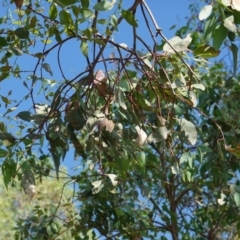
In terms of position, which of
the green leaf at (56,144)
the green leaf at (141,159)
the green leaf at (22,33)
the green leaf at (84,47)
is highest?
the green leaf at (22,33)

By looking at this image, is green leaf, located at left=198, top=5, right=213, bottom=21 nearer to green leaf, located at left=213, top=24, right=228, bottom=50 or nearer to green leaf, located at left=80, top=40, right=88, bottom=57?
green leaf, located at left=213, top=24, right=228, bottom=50

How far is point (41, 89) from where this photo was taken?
2.20 metres

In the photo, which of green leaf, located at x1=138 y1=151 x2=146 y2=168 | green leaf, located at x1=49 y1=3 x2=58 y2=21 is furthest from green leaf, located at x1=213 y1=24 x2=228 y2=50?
green leaf, located at x1=138 y1=151 x2=146 y2=168

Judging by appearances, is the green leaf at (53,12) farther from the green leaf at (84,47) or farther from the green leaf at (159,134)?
the green leaf at (159,134)

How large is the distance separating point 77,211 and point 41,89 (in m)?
1.28

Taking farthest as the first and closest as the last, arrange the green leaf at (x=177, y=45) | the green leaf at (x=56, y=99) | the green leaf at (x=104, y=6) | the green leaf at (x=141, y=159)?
the green leaf at (x=141, y=159)
the green leaf at (x=56, y=99)
the green leaf at (x=177, y=45)
the green leaf at (x=104, y=6)

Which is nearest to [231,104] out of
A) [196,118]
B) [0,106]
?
[196,118]

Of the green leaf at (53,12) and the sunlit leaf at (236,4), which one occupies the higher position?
the green leaf at (53,12)

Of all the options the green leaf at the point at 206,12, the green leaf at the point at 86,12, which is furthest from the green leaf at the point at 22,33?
the green leaf at the point at 206,12

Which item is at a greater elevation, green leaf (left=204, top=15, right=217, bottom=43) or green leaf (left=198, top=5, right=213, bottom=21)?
green leaf (left=198, top=5, right=213, bottom=21)

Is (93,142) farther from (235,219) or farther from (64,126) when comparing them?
(235,219)

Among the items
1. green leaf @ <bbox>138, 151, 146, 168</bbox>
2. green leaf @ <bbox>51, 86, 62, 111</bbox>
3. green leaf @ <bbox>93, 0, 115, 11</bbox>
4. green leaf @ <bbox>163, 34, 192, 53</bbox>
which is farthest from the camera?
green leaf @ <bbox>138, 151, 146, 168</bbox>

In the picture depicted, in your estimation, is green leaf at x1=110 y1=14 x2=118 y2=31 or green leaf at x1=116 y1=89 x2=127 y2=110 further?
green leaf at x1=116 y1=89 x2=127 y2=110

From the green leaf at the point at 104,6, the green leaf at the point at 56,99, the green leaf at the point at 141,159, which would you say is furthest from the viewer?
the green leaf at the point at 141,159
